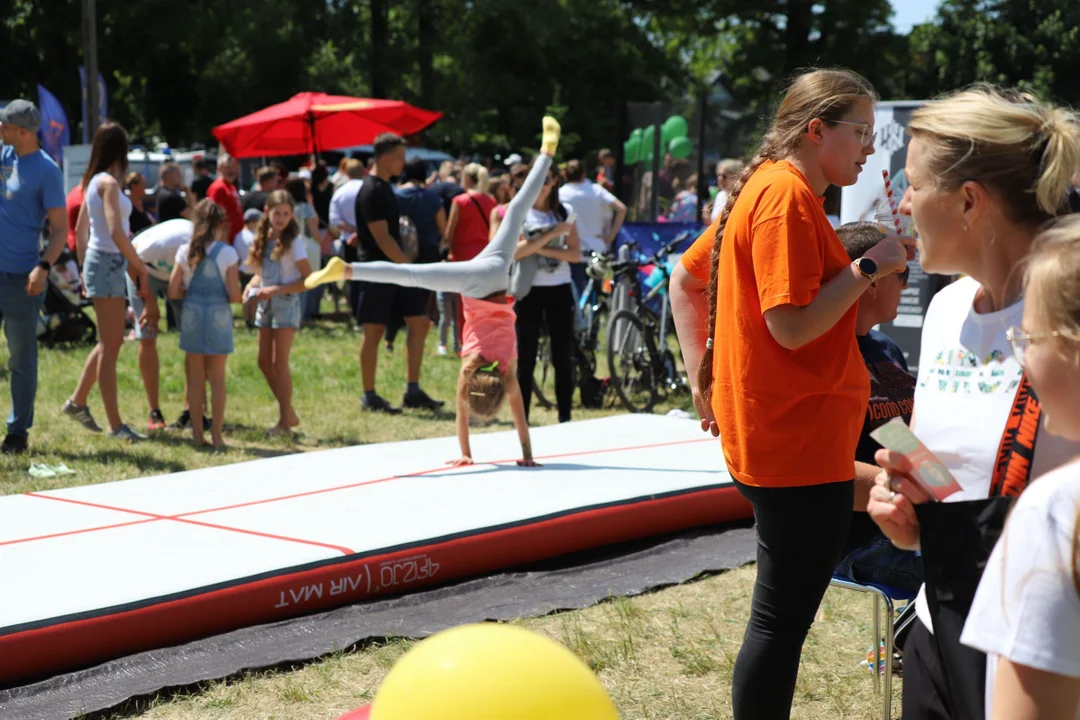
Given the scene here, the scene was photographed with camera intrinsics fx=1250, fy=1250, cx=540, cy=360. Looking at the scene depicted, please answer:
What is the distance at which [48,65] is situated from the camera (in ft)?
109

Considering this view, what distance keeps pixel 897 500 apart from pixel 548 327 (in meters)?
6.53

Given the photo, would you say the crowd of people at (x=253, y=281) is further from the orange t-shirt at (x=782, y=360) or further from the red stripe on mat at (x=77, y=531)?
the orange t-shirt at (x=782, y=360)

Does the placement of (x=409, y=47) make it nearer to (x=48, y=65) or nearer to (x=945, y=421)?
(x=48, y=65)

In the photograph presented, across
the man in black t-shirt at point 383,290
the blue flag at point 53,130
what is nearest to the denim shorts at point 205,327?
the man in black t-shirt at point 383,290

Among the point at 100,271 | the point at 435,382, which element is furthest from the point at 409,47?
the point at 100,271

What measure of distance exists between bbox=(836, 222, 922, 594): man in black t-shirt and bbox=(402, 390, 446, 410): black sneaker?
607 centimetres

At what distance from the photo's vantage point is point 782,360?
2801mm

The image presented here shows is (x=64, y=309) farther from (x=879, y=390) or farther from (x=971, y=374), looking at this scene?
(x=971, y=374)

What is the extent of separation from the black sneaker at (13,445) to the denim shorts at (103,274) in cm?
95

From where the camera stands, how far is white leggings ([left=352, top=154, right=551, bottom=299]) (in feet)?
19.0

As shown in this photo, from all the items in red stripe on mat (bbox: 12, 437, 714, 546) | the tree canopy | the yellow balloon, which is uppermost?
the tree canopy

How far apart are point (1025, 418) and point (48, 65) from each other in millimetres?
35190

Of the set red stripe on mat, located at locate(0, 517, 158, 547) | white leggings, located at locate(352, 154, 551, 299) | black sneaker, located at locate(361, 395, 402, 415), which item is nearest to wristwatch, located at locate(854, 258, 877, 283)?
white leggings, located at locate(352, 154, 551, 299)

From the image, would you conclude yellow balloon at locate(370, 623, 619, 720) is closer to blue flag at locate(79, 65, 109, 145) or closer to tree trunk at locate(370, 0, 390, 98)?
blue flag at locate(79, 65, 109, 145)
